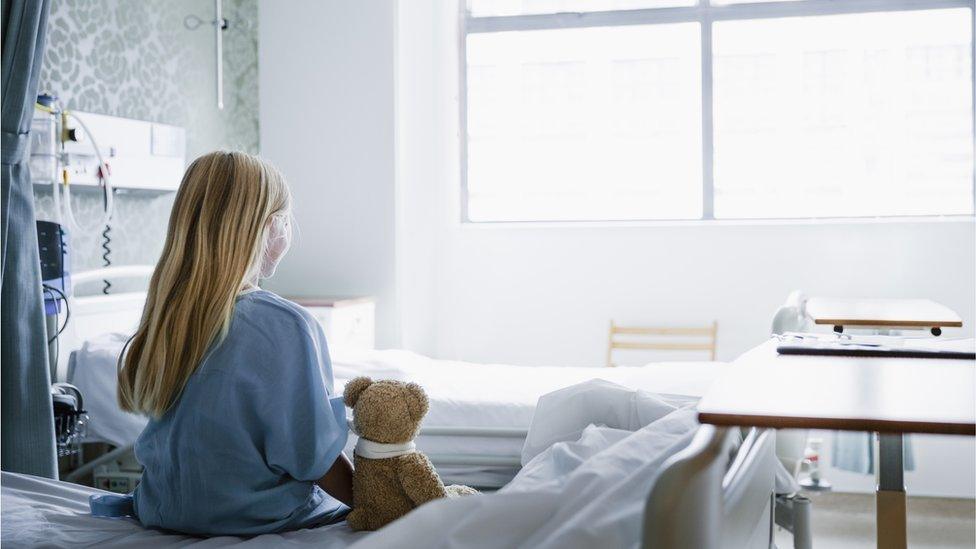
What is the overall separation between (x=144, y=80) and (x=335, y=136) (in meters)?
0.99

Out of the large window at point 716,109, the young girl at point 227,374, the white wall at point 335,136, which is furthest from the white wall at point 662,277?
the young girl at point 227,374

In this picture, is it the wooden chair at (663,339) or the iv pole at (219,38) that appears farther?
the wooden chair at (663,339)

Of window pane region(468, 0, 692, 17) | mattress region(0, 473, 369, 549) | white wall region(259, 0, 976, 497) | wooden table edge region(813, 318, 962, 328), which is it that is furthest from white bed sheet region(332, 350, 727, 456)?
window pane region(468, 0, 692, 17)

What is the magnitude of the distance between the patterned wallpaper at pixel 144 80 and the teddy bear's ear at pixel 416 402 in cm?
184

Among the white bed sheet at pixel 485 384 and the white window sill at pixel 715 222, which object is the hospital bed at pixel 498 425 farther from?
the white window sill at pixel 715 222

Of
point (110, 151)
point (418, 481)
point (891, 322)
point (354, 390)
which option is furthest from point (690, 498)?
point (110, 151)

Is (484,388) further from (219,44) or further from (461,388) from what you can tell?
(219,44)

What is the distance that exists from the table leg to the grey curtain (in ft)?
6.14

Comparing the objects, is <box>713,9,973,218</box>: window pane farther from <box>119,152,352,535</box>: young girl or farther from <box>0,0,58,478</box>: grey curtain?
<box>119,152,352,535</box>: young girl

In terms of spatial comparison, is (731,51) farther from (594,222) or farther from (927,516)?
(927,516)

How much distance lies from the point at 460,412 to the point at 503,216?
2.46 metres

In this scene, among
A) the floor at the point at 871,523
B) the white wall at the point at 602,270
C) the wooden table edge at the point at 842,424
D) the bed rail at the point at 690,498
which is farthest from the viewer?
the white wall at the point at 602,270

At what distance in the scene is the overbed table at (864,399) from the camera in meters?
0.97

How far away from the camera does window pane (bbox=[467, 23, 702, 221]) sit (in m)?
4.68
